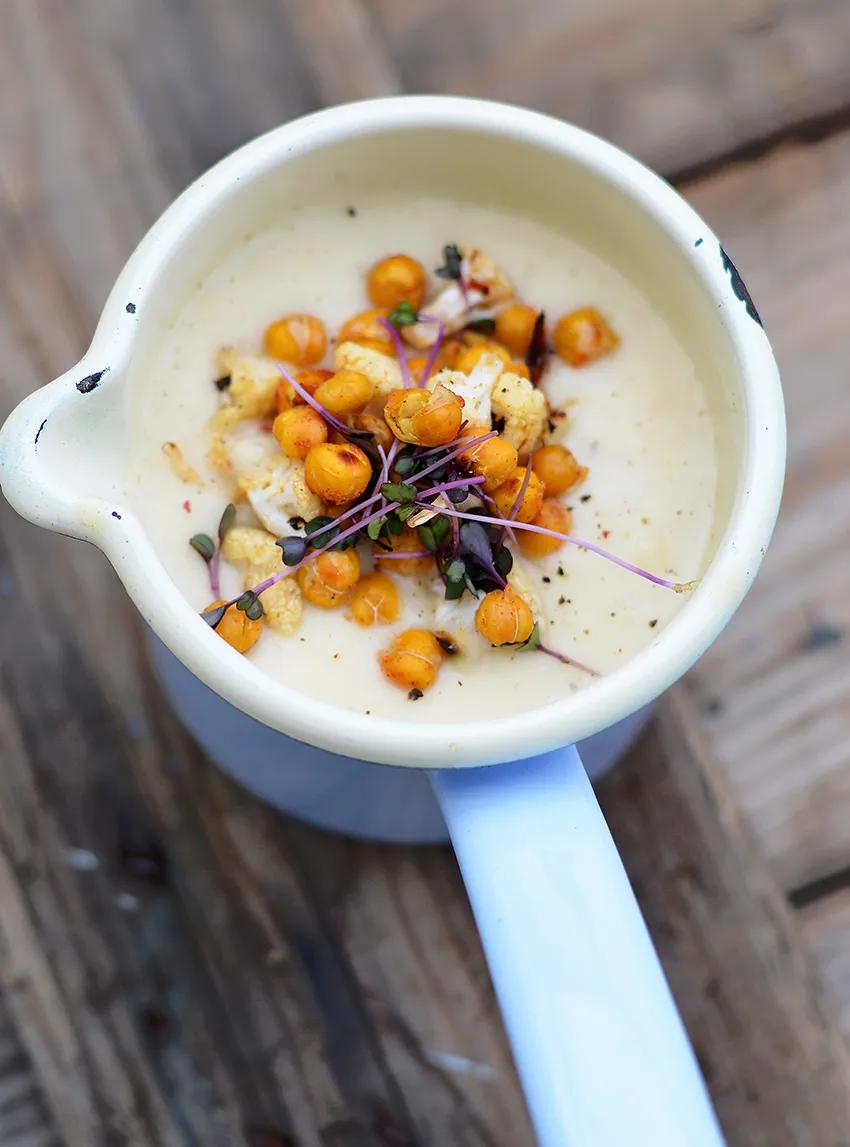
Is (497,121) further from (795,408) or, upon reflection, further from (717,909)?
(717,909)

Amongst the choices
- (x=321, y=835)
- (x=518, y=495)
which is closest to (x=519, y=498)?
(x=518, y=495)

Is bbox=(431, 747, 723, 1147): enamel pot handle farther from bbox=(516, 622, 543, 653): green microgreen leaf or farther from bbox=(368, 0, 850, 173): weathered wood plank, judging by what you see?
bbox=(368, 0, 850, 173): weathered wood plank

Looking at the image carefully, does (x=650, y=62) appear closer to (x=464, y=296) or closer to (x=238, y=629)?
(x=464, y=296)

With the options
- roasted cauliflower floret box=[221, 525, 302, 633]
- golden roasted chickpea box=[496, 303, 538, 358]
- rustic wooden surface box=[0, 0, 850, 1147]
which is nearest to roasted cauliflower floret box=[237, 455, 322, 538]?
roasted cauliflower floret box=[221, 525, 302, 633]

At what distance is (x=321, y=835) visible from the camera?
2.09 ft

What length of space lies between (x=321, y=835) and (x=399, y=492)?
0.90ft

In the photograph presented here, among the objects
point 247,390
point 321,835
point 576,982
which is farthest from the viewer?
point 321,835

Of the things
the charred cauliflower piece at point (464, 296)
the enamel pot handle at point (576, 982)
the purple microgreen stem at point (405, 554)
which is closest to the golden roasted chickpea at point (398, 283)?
the charred cauliflower piece at point (464, 296)

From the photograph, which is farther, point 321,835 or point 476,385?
point 321,835

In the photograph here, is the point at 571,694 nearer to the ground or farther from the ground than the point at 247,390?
nearer to the ground

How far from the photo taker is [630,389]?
1.62 feet

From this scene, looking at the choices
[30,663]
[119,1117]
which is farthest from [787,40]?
[119,1117]

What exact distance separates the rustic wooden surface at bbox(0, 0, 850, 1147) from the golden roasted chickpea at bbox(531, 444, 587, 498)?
0.22 m

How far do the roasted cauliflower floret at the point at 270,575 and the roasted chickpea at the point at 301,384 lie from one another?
0.17ft
